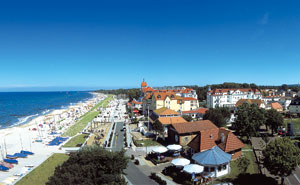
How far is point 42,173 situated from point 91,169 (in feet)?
41.6

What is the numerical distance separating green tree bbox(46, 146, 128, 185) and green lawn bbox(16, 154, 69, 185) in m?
5.83

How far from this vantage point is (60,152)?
32.0 metres

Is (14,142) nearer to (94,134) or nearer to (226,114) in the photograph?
(94,134)

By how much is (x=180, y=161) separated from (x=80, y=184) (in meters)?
12.2

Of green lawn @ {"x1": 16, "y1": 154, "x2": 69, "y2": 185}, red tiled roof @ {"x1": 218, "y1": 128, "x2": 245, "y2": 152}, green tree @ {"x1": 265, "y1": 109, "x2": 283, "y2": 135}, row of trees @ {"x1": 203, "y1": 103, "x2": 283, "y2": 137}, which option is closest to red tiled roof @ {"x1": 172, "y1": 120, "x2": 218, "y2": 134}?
row of trees @ {"x1": 203, "y1": 103, "x2": 283, "y2": 137}

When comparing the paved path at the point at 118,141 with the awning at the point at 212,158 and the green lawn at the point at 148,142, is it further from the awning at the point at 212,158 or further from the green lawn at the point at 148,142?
the awning at the point at 212,158

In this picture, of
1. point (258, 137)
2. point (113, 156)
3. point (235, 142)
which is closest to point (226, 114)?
point (258, 137)

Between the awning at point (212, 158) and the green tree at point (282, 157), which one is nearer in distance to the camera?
the green tree at point (282, 157)

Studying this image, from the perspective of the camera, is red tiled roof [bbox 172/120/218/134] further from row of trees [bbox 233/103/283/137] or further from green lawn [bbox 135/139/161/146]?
green lawn [bbox 135/139/161/146]

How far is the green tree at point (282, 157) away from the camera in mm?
16312

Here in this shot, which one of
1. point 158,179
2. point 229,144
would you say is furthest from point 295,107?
point 158,179

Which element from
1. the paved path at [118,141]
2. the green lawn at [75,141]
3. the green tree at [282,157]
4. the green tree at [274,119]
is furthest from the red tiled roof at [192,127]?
the green lawn at [75,141]

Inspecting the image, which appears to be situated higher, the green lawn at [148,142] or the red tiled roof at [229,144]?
the red tiled roof at [229,144]

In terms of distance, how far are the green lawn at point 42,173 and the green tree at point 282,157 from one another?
21.4 metres
